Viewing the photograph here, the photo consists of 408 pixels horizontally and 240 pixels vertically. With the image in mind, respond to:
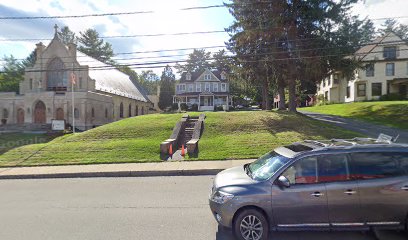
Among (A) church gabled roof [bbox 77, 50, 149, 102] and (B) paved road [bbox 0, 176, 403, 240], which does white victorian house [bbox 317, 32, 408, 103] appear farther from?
(B) paved road [bbox 0, 176, 403, 240]

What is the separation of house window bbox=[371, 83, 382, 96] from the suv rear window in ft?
140

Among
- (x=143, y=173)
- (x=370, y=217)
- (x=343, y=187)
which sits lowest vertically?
(x=143, y=173)

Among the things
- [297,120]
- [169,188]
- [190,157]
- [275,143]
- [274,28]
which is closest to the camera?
[169,188]

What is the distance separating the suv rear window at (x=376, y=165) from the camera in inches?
198

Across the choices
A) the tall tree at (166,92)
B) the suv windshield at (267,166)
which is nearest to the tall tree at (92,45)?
the tall tree at (166,92)

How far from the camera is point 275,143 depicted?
16219 mm

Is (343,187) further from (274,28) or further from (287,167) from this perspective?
(274,28)

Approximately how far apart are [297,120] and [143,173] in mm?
12917

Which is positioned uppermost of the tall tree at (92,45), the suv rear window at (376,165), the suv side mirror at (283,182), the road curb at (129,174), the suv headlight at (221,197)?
the tall tree at (92,45)

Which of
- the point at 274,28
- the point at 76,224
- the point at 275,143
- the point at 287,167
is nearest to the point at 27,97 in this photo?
the point at 274,28

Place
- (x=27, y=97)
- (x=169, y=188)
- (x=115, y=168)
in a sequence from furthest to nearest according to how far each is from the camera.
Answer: (x=27, y=97) < (x=115, y=168) < (x=169, y=188)

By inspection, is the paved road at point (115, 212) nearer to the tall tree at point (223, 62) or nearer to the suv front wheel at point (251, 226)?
the suv front wheel at point (251, 226)

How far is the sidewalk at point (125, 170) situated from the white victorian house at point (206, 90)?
45146 mm

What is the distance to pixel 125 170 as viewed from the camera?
40.0 feet
